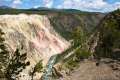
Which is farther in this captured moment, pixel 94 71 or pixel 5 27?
pixel 5 27

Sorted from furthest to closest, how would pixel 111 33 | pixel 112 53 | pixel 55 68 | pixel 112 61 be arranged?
pixel 55 68, pixel 111 33, pixel 112 53, pixel 112 61

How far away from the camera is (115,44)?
214 ft

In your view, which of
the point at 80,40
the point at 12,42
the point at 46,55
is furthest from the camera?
the point at 46,55

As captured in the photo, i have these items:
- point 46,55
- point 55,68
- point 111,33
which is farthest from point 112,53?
point 46,55

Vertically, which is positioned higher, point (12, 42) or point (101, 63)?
point (101, 63)

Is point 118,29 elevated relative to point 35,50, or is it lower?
elevated

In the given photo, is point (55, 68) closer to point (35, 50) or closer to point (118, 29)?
point (118, 29)

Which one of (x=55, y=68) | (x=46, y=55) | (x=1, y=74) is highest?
(x=1, y=74)

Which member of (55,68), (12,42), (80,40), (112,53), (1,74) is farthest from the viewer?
(12,42)

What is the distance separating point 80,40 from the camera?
424 ft

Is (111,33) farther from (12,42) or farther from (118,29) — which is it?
(12,42)

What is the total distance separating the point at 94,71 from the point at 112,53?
10.3 meters

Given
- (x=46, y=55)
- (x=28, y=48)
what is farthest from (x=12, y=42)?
(x=46, y=55)

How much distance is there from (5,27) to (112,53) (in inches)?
4973
